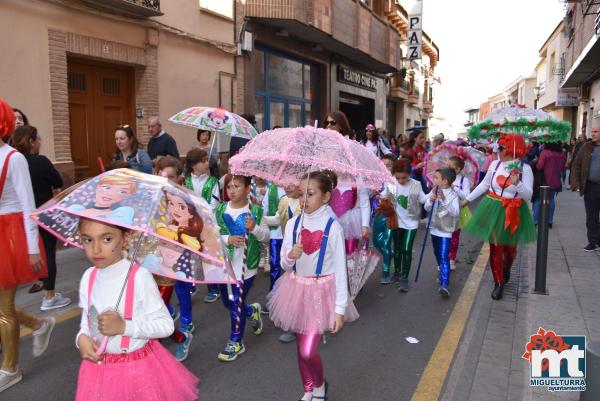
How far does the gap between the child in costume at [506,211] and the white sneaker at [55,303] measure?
4623 mm

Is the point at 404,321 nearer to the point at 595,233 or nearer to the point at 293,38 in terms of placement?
the point at 595,233

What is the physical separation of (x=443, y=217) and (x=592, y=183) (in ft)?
12.1

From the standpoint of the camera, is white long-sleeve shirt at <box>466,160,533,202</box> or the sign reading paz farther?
the sign reading paz

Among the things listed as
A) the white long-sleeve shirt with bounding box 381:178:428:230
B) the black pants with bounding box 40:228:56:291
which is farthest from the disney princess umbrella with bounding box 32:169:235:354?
the white long-sleeve shirt with bounding box 381:178:428:230

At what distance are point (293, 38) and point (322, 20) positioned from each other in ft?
5.07

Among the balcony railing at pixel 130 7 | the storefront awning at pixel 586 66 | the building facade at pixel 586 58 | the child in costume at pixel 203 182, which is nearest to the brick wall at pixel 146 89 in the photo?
the balcony railing at pixel 130 7

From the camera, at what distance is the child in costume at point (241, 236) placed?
4.05 meters

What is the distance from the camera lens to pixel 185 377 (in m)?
2.49

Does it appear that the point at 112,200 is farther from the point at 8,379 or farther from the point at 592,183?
the point at 592,183

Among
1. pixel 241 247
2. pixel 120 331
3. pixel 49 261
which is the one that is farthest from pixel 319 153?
pixel 49 261

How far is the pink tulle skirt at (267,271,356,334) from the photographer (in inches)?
124

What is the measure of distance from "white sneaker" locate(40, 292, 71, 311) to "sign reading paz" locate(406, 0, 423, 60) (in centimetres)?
2370

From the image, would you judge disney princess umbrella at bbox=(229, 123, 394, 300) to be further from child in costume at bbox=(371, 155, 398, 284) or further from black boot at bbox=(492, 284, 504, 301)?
black boot at bbox=(492, 284, 504, 301)

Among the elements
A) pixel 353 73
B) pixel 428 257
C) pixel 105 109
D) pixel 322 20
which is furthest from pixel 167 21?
pixel 353 73
